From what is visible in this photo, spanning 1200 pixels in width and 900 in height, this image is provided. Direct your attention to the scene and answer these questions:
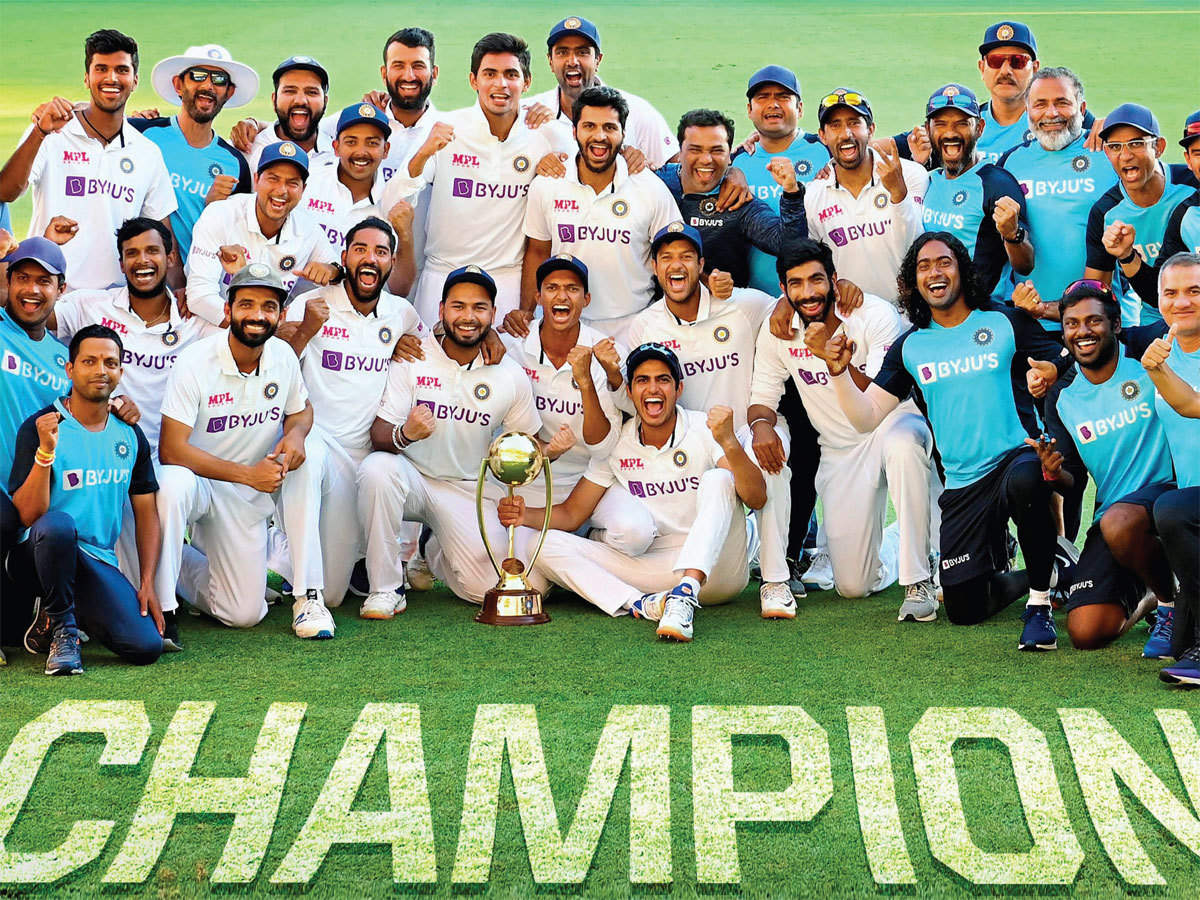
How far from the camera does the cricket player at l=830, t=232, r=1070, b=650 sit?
6602 millimetres

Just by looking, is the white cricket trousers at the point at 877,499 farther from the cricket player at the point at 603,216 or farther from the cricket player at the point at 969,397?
the cricket player at the point at 603,216

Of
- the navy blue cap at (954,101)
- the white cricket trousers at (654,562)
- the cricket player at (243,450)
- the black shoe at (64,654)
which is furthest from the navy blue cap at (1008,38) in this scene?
the black shoe at (64,654)

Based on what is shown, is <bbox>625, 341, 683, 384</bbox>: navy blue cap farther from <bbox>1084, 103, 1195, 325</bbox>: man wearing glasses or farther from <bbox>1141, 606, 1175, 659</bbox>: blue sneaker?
<bbox>1141, 606, 1175, 659</bbox>: blue sneaker

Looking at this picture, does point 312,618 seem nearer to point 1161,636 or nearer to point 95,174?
point 95,174

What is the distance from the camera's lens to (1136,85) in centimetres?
2047

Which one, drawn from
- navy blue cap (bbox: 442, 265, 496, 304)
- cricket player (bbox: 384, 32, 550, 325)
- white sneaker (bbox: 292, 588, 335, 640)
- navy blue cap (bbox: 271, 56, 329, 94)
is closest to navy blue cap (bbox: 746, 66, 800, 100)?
cricket player (bbox: 384, 32, 550, 325)

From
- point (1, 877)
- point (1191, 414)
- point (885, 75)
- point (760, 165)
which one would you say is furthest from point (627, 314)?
point (885, 75)

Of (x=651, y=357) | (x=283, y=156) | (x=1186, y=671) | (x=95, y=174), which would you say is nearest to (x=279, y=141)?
(x=283, y=156)

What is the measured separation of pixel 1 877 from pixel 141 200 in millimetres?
4025

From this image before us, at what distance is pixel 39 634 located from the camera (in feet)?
19.6

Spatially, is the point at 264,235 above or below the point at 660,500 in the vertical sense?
above

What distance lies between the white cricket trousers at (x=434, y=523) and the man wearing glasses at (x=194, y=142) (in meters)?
1.66

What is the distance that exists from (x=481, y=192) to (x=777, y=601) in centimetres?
248

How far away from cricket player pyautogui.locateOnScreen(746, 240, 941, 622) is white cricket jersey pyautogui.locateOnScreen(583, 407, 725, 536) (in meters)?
0.25
